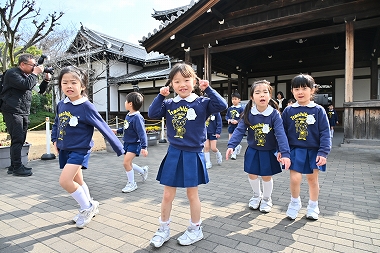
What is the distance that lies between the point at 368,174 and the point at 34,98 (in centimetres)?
2293

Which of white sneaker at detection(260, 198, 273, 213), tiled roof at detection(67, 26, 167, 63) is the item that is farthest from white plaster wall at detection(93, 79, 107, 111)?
white sneaker at detection(260, 198, 273, 213)

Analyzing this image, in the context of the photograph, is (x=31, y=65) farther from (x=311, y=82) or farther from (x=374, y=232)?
(x=374, y=232)

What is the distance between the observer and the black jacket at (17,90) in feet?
15.1

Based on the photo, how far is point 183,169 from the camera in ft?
7.79

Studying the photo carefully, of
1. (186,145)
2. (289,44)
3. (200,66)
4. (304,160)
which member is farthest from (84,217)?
(289,44)

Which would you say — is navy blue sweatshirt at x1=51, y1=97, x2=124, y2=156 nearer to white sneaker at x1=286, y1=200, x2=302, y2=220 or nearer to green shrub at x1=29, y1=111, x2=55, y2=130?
white sneaker at x1=286, y1=200, x2=302, y2=220

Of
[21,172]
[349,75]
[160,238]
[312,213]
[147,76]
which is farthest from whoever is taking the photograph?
[147,76]

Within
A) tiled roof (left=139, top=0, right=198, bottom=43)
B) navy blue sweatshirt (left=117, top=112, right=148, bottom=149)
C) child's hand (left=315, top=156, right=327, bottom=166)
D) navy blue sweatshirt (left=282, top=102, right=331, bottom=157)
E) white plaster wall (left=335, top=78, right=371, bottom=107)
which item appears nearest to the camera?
child's hand (left=315, top=156, right=327, bottom=166)

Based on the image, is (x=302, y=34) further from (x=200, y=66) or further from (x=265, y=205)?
(x=265, y=205)

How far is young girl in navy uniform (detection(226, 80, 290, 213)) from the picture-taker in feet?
9.64

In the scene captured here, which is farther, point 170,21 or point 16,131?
point 170,21

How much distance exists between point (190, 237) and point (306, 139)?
171cm

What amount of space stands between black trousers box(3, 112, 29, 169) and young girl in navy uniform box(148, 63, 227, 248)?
3.85m

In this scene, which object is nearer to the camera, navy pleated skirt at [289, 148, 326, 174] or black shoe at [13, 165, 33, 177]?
navy pleated skirt at [289, 148, 326, 174]
